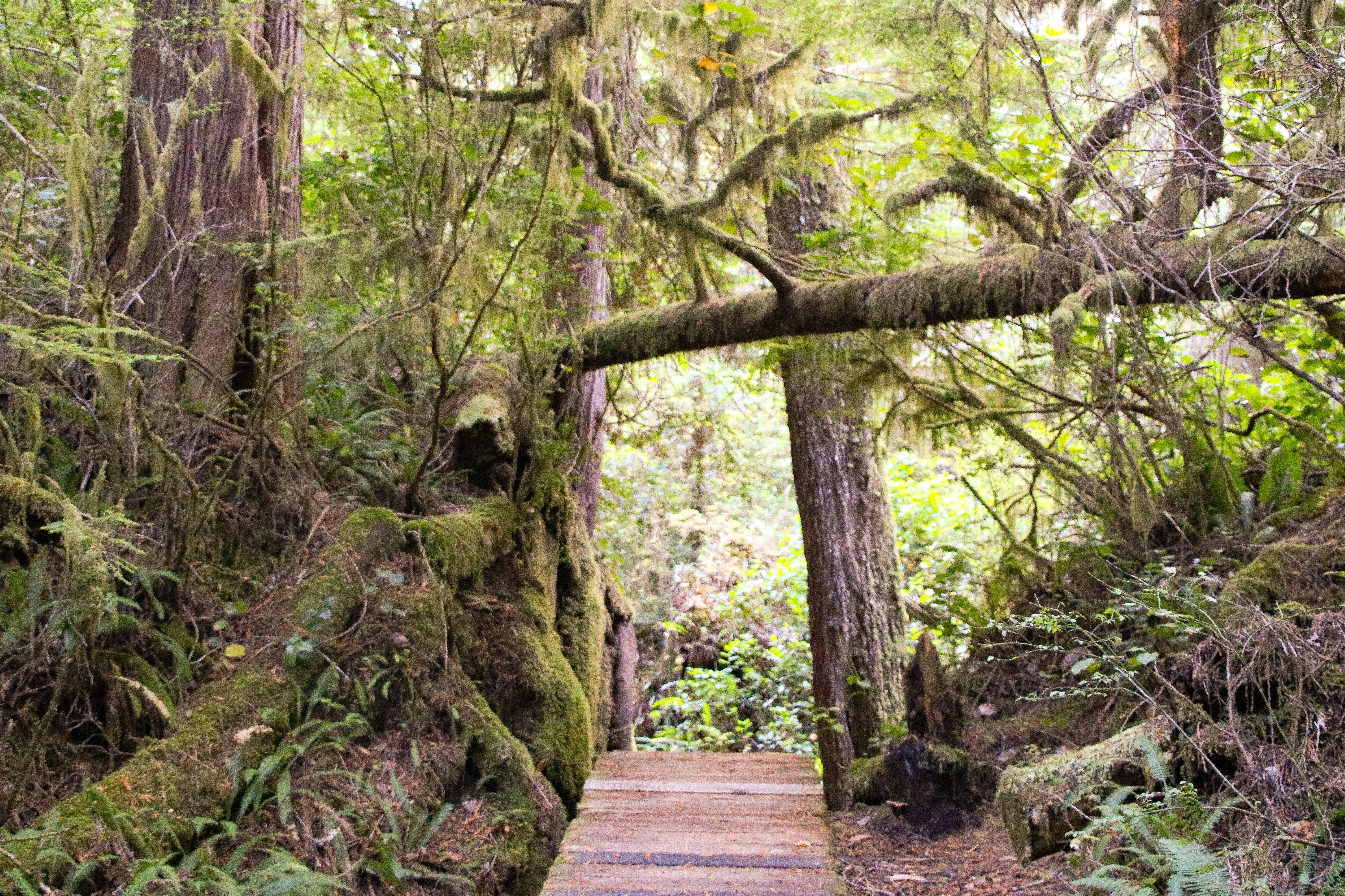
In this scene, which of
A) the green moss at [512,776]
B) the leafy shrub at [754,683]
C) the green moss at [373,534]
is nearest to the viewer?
the green moss at [512,776]

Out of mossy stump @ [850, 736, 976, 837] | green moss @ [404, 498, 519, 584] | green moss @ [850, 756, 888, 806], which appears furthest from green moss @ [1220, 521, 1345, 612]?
green moss @ [404, 498, 519, 584]

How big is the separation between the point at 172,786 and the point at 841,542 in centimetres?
533

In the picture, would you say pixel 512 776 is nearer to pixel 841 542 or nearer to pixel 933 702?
pixel 933 702

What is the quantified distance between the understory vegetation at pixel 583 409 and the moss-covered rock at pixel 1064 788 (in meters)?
0.02

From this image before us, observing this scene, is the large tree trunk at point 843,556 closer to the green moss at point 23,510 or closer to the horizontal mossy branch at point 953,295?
the horizontal mossy branch at point 953,295

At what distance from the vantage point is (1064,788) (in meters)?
4.24

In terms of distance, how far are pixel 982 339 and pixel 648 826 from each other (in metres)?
4.66

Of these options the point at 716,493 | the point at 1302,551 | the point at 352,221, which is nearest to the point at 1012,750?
the point at 1302,551

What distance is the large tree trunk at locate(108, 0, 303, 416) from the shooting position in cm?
586

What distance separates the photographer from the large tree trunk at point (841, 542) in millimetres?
7516

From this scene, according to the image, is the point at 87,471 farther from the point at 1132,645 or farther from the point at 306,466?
the point at 1132,645

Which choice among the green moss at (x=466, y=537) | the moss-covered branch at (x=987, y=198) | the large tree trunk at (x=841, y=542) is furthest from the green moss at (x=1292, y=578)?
the green moss at (x=466, y=537)

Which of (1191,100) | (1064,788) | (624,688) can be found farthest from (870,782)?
(1191,100)

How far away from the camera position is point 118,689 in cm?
446
